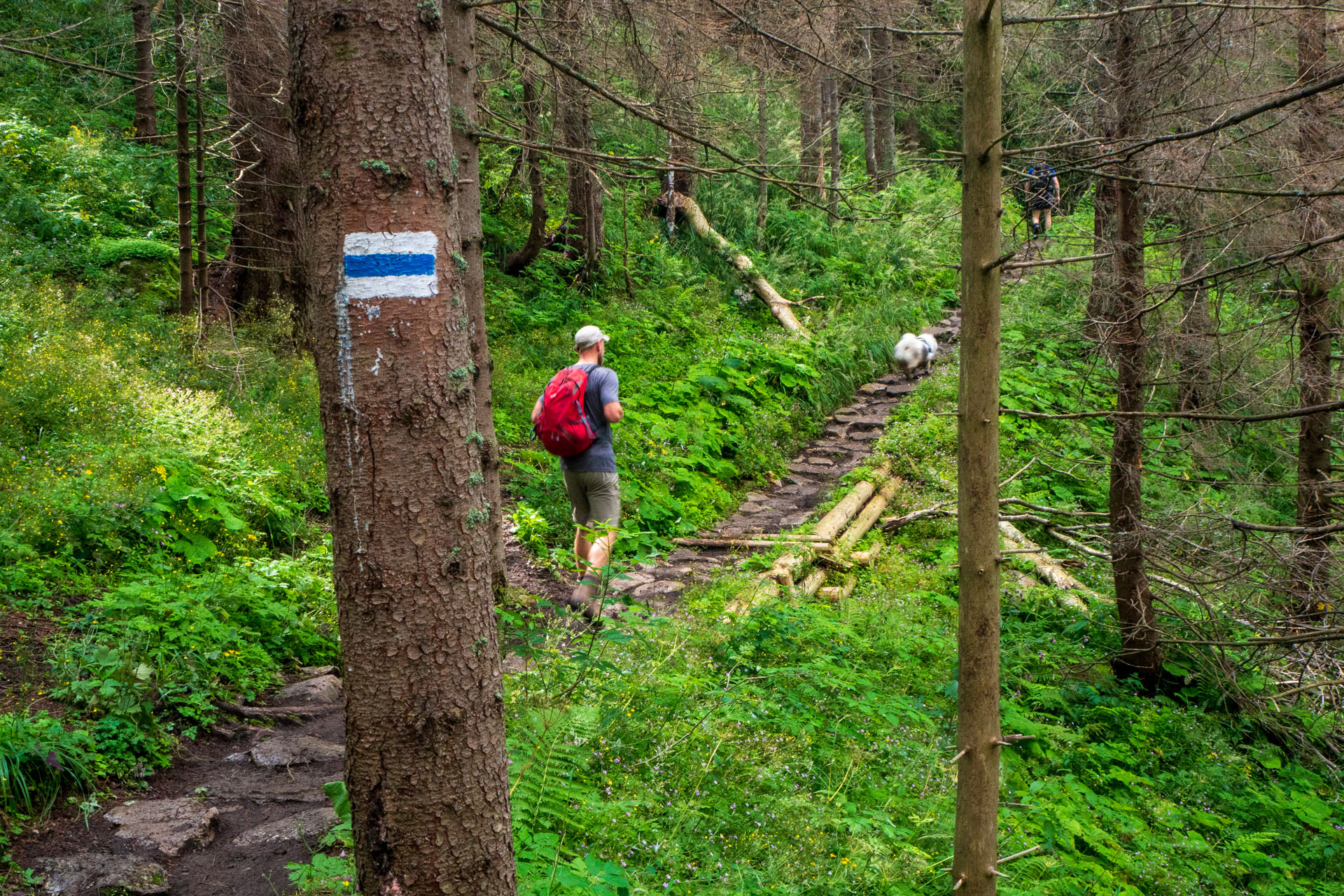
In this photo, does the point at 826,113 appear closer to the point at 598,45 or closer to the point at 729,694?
the point at 598,45

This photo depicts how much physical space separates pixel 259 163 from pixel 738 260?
958cm

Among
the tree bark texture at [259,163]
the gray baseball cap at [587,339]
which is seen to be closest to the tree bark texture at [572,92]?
the gray baseball cap at [587,339]

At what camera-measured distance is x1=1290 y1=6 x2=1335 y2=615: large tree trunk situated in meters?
6.74

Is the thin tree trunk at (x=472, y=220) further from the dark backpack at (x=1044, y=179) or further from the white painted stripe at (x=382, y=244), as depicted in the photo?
the dark backpack at (x=1044, y=179)

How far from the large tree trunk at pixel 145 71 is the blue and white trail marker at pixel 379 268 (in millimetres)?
10793

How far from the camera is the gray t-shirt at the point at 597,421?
6523 mm

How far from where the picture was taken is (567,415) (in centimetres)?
645

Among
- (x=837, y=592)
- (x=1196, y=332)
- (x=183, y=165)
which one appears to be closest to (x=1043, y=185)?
(x=1196, y=332)

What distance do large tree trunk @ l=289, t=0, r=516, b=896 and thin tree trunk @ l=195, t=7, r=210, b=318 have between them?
7.94 meters

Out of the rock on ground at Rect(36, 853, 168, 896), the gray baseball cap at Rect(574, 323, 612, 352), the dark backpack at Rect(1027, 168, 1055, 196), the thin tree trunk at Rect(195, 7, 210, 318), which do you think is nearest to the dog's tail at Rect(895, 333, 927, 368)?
the gray baseball cap at Rect(574, 323, 612, 352)

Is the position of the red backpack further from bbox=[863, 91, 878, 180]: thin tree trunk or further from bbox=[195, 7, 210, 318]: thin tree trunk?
bbox=[863, 91, 878, 180]: thin tree trunk

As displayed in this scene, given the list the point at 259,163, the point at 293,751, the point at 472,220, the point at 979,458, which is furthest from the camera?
the point at 259,163

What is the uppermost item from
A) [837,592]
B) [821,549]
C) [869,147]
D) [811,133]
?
[869,147]

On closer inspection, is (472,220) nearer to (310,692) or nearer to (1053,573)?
(310,692)
